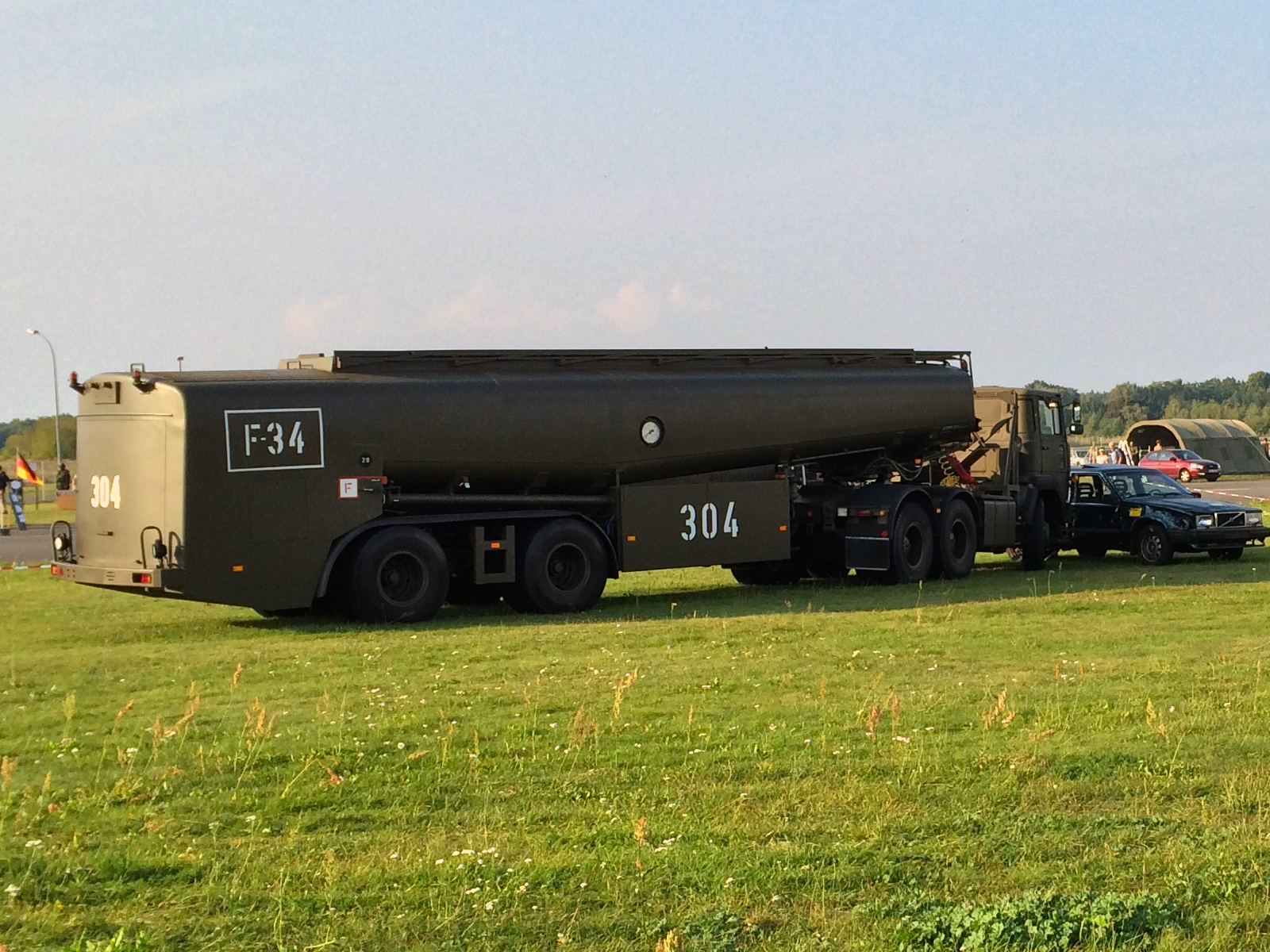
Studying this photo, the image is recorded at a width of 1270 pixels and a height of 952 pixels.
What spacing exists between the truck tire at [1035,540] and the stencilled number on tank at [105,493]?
15412 mm

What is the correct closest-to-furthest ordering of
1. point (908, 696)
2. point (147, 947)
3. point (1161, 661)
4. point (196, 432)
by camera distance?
point (147, 947) < point (908, 696) < point (1161, 661) < point (196, 432)

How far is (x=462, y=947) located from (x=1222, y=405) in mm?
195642

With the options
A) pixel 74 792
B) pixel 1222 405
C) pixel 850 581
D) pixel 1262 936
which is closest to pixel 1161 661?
pixel 1262 936

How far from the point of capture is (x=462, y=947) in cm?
635

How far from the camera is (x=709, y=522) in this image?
23.0 m

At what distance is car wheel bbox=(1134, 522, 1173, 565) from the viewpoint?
2759 cm

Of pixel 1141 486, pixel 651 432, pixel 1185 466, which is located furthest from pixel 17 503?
pixel 1185 466

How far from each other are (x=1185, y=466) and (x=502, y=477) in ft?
182

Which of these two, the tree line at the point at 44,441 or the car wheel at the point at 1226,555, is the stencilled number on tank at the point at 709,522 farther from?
the tree line at the point at 44,441

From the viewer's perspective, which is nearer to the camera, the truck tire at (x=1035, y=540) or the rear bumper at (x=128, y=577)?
the rear bumper at (x=128, y=577)

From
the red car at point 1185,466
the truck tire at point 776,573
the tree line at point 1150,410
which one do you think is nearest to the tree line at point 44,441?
the truck tire at point 776,573

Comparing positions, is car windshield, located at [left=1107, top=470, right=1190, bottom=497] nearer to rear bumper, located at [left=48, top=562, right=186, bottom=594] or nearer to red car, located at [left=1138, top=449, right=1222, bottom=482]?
rear bumper, located at [left=48, top=562, right=186, bottom=594]

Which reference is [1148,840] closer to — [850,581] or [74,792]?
[74,792]

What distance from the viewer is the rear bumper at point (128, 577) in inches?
723
